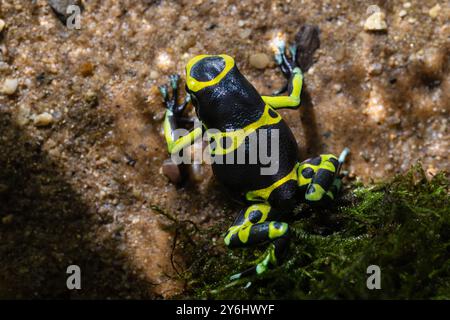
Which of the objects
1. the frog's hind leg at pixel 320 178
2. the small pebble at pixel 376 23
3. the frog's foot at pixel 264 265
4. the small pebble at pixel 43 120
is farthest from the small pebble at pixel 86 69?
the small pebble at pixel 376 23

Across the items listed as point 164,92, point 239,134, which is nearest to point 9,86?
point 164,92

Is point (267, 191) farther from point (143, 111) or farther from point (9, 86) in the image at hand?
point (9, 86)

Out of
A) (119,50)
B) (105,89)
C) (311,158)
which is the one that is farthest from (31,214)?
(311,158)

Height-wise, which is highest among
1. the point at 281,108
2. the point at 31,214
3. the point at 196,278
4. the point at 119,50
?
the point at 119,50

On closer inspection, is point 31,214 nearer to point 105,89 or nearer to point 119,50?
point 105,89

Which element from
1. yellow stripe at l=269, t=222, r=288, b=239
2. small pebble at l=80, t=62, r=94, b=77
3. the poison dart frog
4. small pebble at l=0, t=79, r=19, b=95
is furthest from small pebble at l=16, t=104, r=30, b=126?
yellow stripe at l=269, t=222, r=288, b=239

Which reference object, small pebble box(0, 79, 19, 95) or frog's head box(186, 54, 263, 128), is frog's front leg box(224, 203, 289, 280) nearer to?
frog's head box(186, 54, 263, 128)
